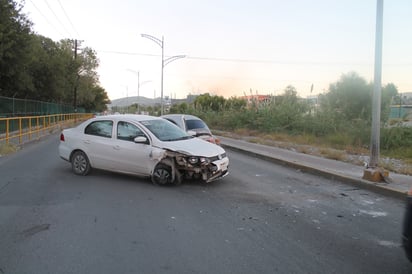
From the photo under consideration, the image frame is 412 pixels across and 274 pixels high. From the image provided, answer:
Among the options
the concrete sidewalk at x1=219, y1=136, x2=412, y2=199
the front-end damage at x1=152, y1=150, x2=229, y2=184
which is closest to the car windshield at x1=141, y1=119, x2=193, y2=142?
the front-end damage at x1=152, y1=150, x2=229, y2=184

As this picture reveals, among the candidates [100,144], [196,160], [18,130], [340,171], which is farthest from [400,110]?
[100,144]

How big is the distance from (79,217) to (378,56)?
799cm

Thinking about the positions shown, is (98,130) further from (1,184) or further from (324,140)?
(324,140)

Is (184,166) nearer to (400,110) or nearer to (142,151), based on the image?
(142,151)

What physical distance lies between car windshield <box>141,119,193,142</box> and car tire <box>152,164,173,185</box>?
732mm

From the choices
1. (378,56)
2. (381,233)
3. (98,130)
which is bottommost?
(381,233)

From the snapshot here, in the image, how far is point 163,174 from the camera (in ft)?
28.5

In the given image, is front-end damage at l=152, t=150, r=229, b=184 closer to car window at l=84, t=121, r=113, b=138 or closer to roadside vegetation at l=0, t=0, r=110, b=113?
car window at l=84, t=121, r=113, b=138

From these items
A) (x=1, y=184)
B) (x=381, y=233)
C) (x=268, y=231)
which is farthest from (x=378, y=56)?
(x=1, y=184)

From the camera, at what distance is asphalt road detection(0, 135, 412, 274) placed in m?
4.44

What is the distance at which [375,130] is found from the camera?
9.45 meters

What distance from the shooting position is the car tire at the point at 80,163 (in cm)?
972

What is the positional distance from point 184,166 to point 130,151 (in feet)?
4.62

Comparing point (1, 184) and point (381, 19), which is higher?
point (381, 19)
